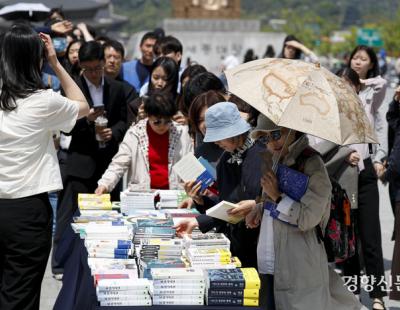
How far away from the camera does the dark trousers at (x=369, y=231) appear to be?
6.51m

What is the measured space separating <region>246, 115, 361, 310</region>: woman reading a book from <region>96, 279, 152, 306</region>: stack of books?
704 mm

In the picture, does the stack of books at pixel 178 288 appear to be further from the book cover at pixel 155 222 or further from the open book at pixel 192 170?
the open book at pixel 192 170

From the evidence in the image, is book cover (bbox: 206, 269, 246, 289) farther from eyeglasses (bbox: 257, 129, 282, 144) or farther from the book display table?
eyeglasses (bbox: 257, 129, 282, 144)

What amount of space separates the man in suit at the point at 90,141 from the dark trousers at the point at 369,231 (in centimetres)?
207

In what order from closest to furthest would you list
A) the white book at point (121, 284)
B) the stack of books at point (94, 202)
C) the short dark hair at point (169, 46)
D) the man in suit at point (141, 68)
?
the white book at point (121, 284) → the stack of books at point (94, 202) → the short dark hair at point (169, 46) → the man in suit at point (141, 68)

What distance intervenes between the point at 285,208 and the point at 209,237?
527 mm

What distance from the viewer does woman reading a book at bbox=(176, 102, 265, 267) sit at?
4805 mm

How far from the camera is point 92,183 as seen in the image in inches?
288

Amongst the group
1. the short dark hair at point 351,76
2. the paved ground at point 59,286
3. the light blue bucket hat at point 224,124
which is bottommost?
the paved ground at point 59,286

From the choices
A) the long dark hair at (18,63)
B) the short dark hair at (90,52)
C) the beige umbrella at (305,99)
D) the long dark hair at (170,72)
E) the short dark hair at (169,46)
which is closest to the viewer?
the beige umbrella at (305,99)

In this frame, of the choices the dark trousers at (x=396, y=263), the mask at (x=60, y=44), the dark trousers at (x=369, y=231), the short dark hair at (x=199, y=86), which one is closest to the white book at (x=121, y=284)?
the short dark hair at (x=199, y=86)

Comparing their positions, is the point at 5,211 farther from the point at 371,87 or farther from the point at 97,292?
the point at 371,87

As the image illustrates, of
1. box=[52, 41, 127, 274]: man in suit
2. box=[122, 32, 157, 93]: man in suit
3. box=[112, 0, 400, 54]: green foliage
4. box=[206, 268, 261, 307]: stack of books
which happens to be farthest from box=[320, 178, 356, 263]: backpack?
box=[112, 0, 400, 54]: green foliage

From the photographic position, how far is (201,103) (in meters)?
5.58
